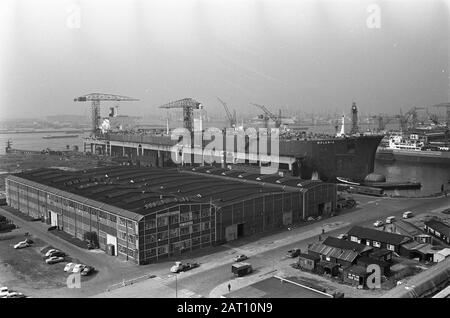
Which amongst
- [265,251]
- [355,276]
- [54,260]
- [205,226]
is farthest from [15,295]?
[355,276]

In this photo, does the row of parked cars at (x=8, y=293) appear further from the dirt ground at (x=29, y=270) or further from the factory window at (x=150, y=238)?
the factory window at (x=150, y=238)

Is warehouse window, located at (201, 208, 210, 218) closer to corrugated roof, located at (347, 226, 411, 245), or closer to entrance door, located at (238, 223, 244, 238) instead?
entrance door, located at (238, 223, 244, 238)

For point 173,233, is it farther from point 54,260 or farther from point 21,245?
point 21,245

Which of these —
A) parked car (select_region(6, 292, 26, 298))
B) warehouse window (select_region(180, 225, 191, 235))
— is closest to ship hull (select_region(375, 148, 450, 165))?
warehouse window (select_region(180, 225, 191, 235))
